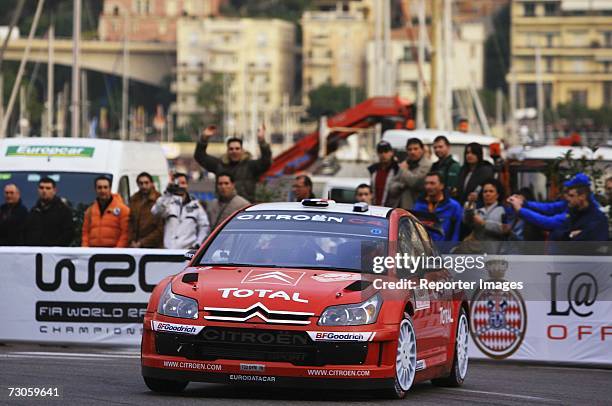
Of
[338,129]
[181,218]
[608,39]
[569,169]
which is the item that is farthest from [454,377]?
[608,39]

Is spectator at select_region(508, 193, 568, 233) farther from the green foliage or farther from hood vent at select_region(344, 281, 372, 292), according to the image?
hood vent at select_region(344, 281, 372, 292)

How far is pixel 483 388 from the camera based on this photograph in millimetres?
15203

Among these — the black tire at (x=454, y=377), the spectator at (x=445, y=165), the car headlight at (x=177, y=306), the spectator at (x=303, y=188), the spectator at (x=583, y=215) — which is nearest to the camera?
the car headlight at (x=177, y=306)

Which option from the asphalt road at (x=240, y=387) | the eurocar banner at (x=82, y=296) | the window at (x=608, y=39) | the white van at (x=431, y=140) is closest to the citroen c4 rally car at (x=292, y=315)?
the asphalt road at (x=240, y=387)

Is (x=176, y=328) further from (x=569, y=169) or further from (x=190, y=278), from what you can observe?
(x=569, y=169)

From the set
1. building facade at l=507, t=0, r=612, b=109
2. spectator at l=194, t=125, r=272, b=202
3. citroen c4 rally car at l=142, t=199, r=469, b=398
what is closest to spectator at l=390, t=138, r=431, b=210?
spectator at l=194, t=125, r=272, b=202

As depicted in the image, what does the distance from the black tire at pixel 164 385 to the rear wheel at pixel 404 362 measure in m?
1.42

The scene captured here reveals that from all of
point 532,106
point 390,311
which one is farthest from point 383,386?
point 532,106

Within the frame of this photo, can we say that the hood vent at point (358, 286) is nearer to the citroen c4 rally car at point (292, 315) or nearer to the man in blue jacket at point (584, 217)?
the citroen c4 rally car at point (292, 315)

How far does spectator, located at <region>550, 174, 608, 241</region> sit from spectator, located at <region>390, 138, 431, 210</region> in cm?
317

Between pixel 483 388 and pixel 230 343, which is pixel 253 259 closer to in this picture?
pixel 230 343

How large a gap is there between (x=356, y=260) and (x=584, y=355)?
16.2 ft

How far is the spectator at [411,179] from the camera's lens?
21.0 m

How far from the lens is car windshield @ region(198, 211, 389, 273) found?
13875 mm
